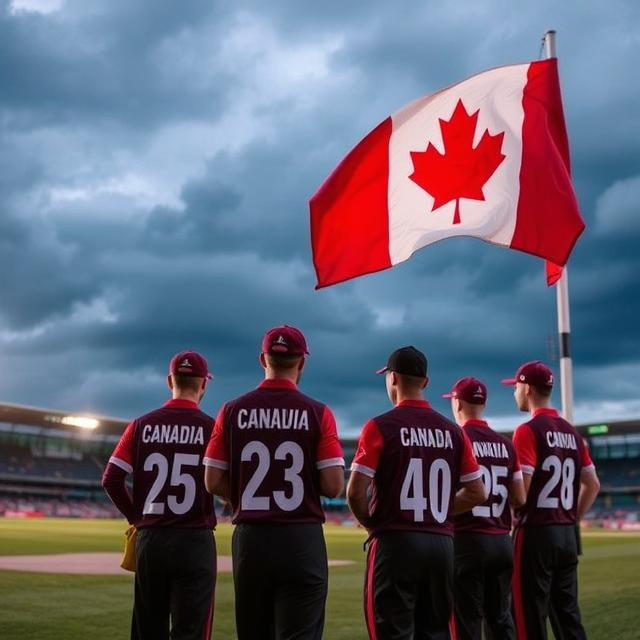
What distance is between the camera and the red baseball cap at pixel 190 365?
5305 millimetres

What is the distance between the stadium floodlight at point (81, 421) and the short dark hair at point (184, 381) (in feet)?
248

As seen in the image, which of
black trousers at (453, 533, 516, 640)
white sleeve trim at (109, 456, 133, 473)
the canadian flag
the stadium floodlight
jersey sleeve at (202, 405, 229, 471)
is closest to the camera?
jersey sleeve at (202, 405, 229, 471)

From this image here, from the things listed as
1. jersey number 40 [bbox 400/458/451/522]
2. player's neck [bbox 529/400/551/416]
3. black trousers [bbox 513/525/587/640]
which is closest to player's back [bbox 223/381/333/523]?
jersey number 40 [bbox 400/458/451/522]

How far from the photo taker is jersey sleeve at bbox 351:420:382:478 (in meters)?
4.68

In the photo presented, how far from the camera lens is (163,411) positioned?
5.27 meters

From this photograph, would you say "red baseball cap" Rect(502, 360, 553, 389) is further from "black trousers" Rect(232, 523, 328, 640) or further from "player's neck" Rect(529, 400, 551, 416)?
"black trousers" Rect(232, 523, 328, 640)

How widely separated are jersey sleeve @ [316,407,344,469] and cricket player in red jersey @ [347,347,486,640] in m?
0.23

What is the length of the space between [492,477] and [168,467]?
232cm

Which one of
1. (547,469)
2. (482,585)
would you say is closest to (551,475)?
(547,469)

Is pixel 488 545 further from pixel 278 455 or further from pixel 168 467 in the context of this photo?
pixel 168 467

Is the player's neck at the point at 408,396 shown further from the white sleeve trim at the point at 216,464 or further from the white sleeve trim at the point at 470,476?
the white sleeve trim at the point at 216,464

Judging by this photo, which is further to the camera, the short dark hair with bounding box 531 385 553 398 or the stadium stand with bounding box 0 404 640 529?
the stadium stand with bounding box 0 404 640 529

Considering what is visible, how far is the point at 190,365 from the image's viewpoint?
5.33 m

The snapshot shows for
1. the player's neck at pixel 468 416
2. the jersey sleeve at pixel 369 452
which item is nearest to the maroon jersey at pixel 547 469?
the player's neck at pixel 468 416
